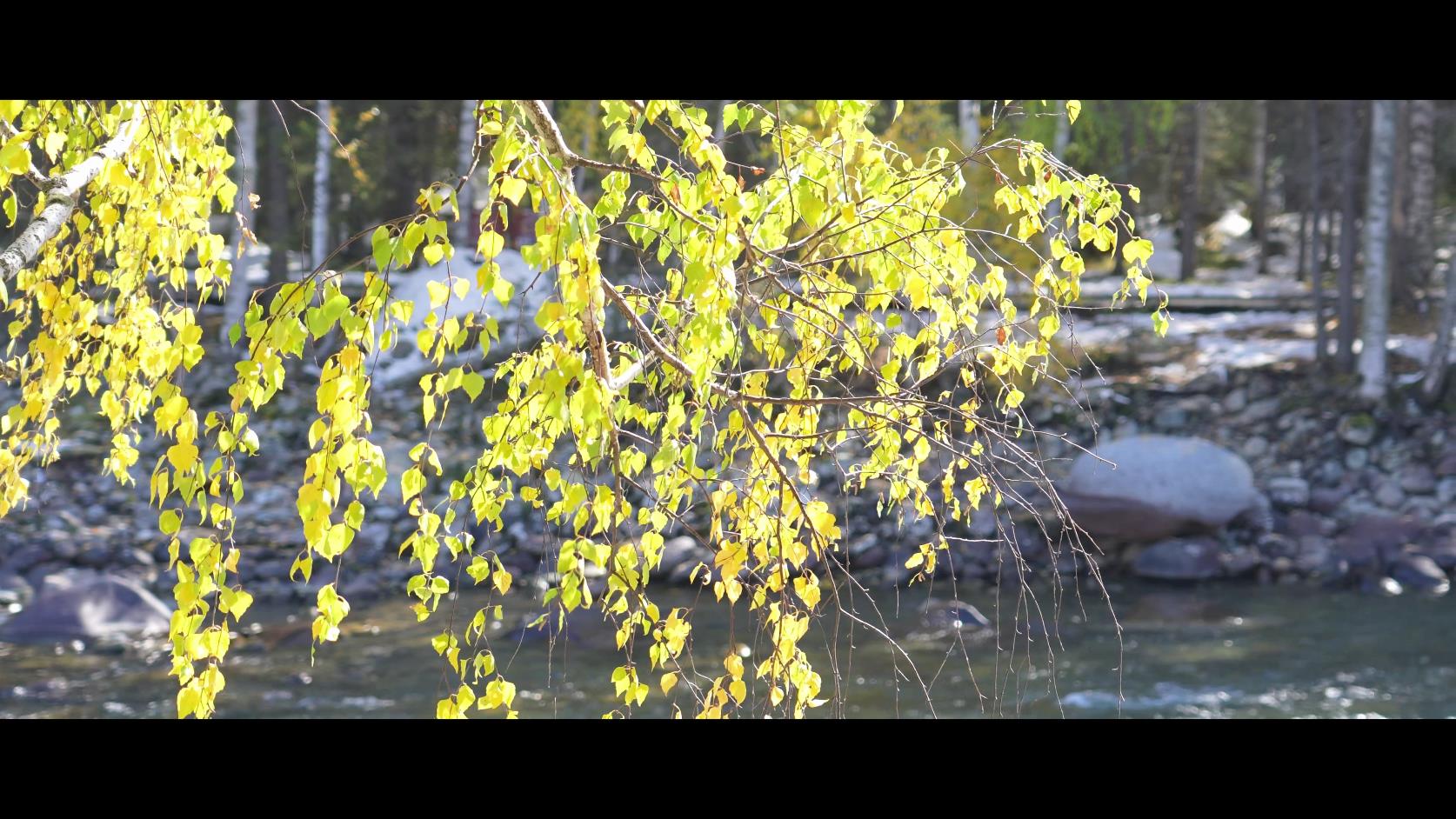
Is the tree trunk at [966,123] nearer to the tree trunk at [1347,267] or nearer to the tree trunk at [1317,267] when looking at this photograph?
the tree trunk at [1317,267]

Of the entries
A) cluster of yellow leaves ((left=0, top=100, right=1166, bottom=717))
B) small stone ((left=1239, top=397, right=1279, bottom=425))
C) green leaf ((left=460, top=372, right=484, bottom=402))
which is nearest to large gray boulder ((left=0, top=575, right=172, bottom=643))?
cluster of yellow leaves ((left=0, top=100, right=1166, bottom=717))

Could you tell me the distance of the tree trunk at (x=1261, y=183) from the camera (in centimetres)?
1828

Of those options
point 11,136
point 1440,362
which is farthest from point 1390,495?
point 11,136

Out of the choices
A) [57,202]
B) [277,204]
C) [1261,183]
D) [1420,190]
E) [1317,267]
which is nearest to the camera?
[57,202]

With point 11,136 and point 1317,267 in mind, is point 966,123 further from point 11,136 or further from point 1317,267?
point 11,136

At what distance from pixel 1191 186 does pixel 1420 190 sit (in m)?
4.17

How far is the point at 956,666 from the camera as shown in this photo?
7426mm

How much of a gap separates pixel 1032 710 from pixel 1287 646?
194 cm

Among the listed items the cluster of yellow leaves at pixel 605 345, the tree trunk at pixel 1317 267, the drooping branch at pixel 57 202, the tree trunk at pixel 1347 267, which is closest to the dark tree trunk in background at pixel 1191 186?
the tree trunk at pixel 1317 267

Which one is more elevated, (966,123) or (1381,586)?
(966,123)

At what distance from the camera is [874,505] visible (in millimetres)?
10656

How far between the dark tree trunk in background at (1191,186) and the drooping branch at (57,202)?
17.1m

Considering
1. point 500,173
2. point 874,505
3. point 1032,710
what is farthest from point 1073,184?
point 874,505
